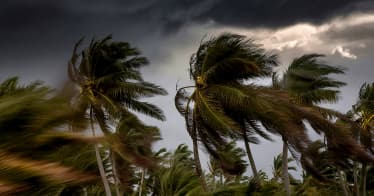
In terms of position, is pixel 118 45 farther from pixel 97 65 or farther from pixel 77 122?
pixel 77 122

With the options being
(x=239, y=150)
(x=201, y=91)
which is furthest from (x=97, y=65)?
(x=239, y=150)

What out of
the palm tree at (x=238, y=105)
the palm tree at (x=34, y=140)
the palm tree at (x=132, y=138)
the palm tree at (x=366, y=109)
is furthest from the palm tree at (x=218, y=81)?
the palm tree at (x=34, y=140)

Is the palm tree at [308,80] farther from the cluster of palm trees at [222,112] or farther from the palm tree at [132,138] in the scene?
the palm tree at [132,138]

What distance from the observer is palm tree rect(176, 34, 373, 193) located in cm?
1609

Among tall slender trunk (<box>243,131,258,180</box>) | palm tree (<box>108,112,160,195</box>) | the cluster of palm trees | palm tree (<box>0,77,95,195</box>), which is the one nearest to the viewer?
palm tree (<box>0,77,95,195</box>)

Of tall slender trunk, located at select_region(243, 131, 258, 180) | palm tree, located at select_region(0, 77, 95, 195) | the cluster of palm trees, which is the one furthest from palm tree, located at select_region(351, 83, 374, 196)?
palm tree, located at select_region(0, 77, 95, 195)

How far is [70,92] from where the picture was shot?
4.53m

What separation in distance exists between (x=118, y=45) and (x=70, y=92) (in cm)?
1797

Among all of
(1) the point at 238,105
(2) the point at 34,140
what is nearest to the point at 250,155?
(1) the point at 238,105

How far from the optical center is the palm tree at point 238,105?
634 inches

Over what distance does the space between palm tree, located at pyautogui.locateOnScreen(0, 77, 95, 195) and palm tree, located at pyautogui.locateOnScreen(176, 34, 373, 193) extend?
1204 cm

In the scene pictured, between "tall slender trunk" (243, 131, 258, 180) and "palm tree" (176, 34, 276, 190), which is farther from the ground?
"palm tree" (176, 34, 276, 190)

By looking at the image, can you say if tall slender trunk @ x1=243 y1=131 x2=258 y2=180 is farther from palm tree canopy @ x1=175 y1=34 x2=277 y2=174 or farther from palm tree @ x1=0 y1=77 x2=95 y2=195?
palm tree @ x1=0 y1=77 x2=95 y2=195

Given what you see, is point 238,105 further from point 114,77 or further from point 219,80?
point 114,77
